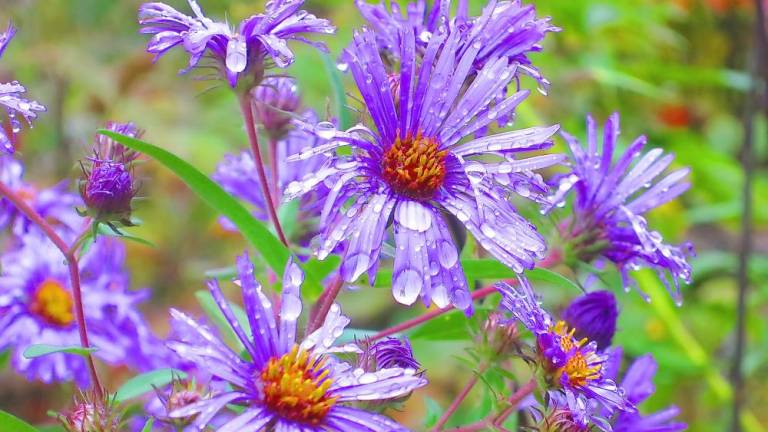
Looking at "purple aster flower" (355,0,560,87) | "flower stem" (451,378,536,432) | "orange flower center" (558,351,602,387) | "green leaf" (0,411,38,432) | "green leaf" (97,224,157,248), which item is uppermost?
"purple aster flower" (355,0,560,87)

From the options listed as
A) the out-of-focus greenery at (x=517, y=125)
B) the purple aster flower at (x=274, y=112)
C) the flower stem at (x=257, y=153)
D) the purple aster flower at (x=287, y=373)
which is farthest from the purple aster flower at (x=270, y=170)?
the out-of-focus greenery at (x=517, y=125)

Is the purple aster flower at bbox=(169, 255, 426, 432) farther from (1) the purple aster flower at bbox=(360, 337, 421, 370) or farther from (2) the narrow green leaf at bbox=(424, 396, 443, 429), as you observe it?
(2) the narrow green leaf at bbox=(424, 396, 443, 429)

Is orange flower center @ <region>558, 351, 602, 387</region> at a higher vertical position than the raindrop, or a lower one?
lower

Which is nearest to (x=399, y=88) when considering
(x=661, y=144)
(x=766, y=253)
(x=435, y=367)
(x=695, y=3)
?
(x=661, y=144)

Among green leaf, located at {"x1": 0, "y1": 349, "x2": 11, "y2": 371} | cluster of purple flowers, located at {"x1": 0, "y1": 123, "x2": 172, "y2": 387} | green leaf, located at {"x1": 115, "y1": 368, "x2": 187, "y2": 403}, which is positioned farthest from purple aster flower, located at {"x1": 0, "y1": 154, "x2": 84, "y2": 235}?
green leaf, located at {"x1": 115, "y1": 368, "x2": 187, "y2": 403}

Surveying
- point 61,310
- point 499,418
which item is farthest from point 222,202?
point 61,310

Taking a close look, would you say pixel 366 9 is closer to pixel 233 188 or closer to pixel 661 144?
pixel 233 188

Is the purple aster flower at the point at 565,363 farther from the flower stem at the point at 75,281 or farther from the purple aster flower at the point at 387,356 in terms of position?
the flower stem at the point at 75,281
